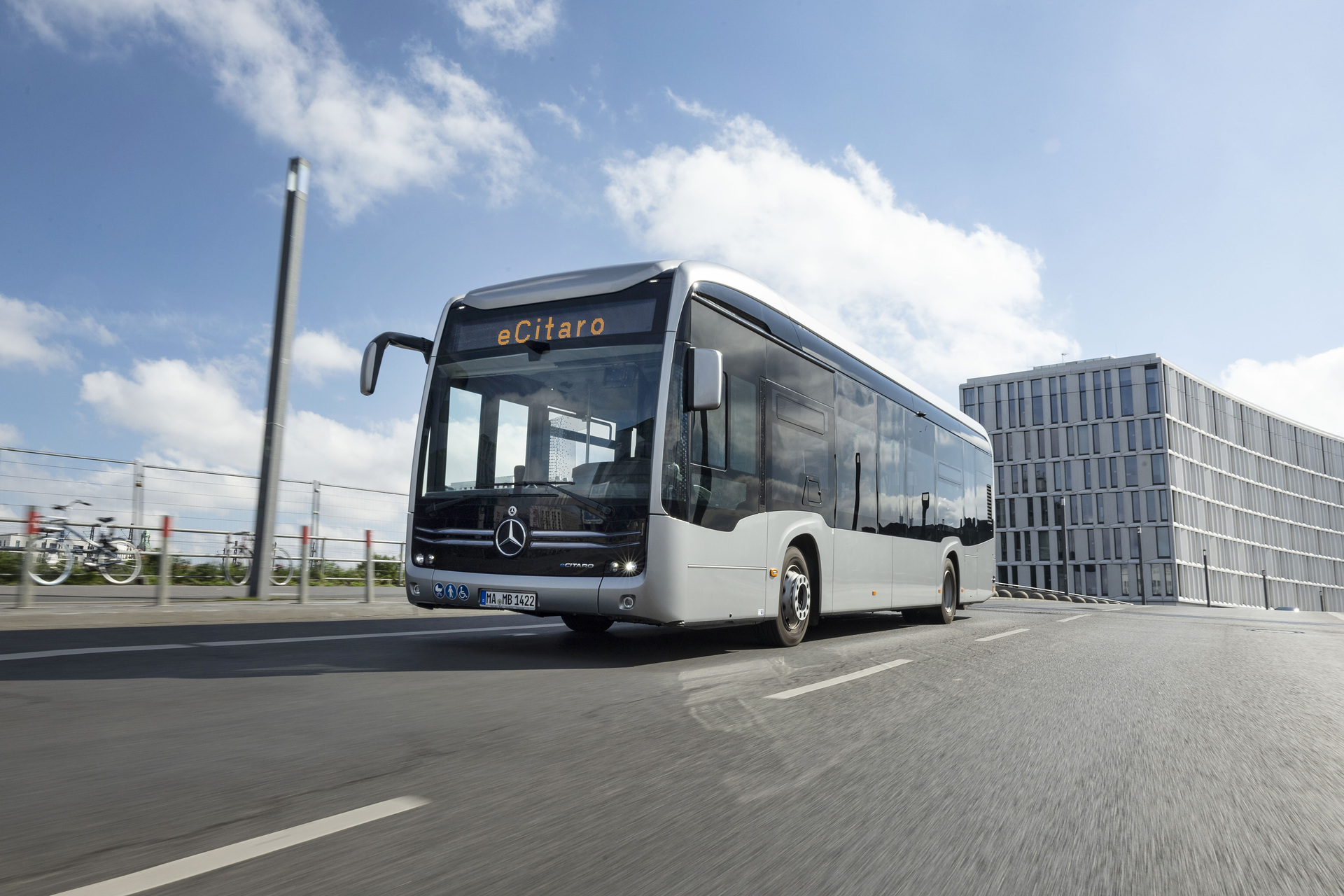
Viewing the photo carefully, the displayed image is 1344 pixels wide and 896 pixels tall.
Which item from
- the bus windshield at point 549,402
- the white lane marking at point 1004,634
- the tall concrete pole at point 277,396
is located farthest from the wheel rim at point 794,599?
the tall concrete pole at point 277,396

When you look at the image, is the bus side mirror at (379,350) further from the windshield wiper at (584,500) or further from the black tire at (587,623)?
the black tire at (587,623)

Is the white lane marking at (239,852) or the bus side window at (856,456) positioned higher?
the bus side window at (856,456)

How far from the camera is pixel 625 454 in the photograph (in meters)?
7.23

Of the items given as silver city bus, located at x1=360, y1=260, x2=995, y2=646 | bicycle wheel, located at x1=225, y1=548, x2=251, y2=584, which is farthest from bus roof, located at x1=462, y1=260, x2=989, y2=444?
bicycle wheel, located at x1=225, y1=548, x2=251, y2=584

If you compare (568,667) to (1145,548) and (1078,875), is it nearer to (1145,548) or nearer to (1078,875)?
(1078,875)

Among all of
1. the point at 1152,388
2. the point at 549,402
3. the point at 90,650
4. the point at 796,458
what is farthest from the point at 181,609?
the point at 1152,388

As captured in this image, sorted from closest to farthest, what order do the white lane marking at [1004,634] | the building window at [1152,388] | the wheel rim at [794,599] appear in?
the wheel rim at [794,599], the white lane marking at [1004,634], the building window at [1152,388]

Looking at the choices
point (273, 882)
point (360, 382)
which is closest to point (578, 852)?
point (273, 882)

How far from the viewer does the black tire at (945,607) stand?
13.8 meters

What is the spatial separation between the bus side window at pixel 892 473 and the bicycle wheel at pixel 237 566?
32.8ft

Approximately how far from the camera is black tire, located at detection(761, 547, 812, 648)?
8688mm

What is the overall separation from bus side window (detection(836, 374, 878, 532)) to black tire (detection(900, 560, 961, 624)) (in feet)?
10.6

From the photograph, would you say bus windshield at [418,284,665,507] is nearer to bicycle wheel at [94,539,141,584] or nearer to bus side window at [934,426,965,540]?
bus side window at [934,426,965,540]

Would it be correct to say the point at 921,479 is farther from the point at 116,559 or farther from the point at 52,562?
the point at 52,562
